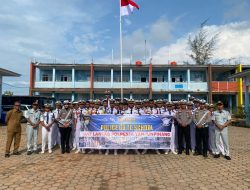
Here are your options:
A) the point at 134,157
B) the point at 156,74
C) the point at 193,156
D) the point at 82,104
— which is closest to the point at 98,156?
the point at 134,157

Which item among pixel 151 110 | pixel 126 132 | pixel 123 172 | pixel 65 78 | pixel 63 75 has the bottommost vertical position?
pixel 123 172

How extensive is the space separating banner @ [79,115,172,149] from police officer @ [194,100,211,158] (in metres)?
0.92

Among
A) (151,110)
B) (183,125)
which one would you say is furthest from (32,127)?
(183,125)

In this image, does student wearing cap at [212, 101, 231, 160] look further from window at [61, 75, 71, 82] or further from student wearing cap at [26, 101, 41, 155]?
window at [61, 75, 71, 82]

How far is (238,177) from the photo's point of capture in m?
5.62

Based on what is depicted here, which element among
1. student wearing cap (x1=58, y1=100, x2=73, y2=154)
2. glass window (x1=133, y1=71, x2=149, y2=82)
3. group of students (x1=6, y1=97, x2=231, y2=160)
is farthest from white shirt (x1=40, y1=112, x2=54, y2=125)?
glass window (x1=133, y1=71, x2=149, y2=82)

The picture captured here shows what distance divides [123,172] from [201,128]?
3276 mm

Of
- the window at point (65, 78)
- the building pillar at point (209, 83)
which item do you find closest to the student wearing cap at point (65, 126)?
the building pillar at point (209, 83)

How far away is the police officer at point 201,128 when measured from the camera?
793cm

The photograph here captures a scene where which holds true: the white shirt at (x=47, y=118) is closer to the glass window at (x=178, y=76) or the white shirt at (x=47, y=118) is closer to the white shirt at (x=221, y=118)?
the white shirt at (x=221, y=118)

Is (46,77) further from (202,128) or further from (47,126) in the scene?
(202,128)

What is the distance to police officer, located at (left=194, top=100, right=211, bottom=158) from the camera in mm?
7930

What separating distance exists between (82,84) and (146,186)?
2696 centimetres

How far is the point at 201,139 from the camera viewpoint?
26.6 feet
